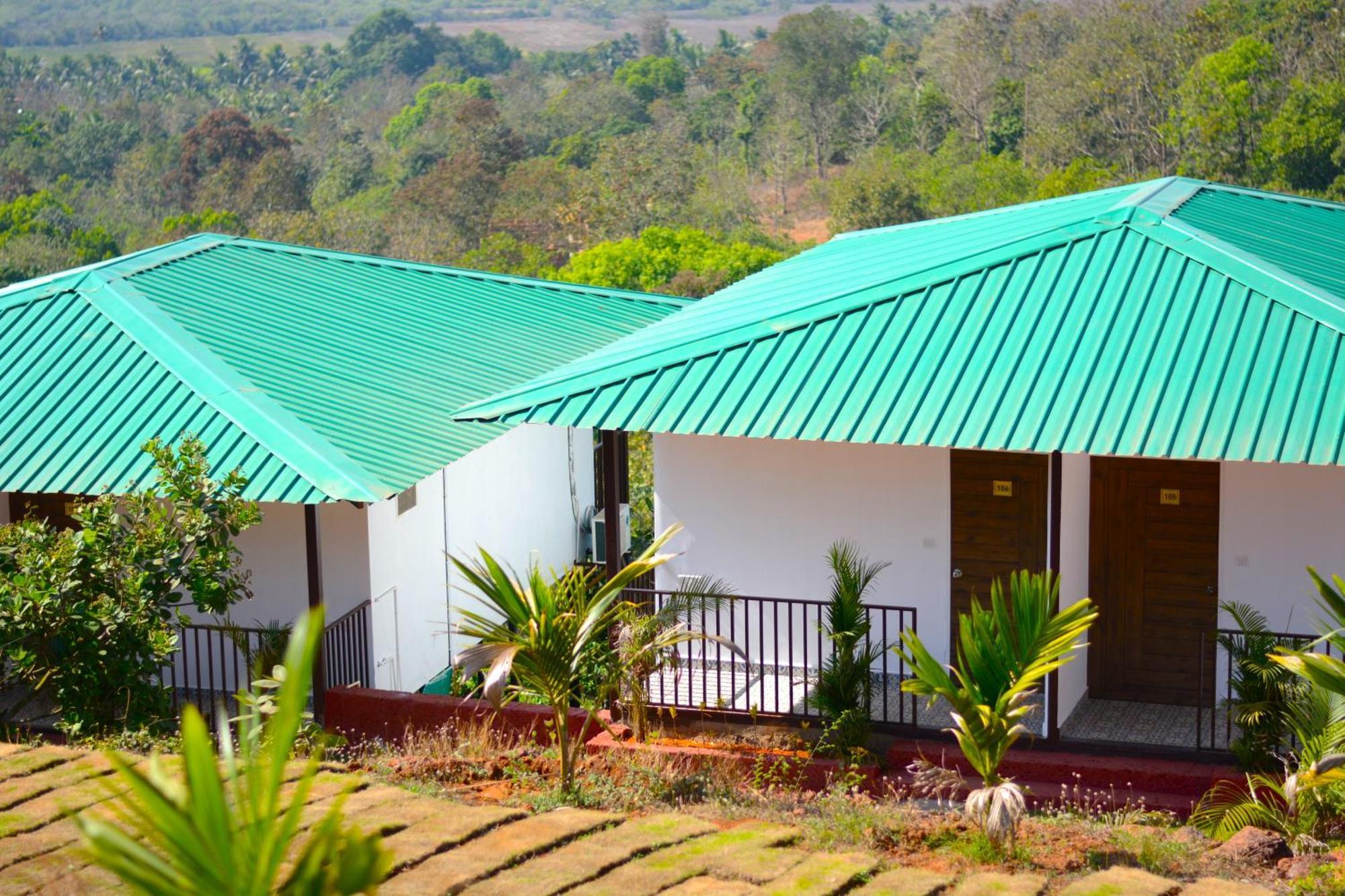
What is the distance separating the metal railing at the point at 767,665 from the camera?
11.1 m

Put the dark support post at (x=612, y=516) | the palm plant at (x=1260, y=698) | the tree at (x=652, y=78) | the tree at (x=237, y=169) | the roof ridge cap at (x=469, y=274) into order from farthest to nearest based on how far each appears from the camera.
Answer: the tree at (x=652, y=78) → the tree at (x=237, y=169) → the roof ridge cap at (x=469, y=274) → the dark support post at (x=612, y=516) → the palm plant at (x=1260, y=698)

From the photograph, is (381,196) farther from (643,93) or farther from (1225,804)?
(1225,804)

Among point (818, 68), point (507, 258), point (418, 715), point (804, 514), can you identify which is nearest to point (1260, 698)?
point (804, 514)

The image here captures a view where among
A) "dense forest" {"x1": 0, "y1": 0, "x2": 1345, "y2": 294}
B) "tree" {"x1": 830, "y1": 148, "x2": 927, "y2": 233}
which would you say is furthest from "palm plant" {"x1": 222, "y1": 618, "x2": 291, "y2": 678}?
"tree" {"x1": 830, "y1": 148, "x2": 927, "y2": 233}

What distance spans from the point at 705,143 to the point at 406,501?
181ft

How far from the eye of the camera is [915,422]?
10484 millimetres

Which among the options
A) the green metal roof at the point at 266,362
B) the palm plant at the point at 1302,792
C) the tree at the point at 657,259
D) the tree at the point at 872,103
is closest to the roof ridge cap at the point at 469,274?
the green metal roof at the point at 266,362

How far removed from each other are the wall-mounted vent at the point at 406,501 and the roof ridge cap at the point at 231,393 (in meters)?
1.11

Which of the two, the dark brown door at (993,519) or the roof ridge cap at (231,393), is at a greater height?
the roof ridge cap at (231,393)

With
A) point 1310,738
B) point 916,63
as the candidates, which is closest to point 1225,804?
point 1310,738

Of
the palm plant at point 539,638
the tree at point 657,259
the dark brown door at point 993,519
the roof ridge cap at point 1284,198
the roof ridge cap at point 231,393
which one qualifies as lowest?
the palm plant at point 539,638

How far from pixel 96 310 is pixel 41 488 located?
2.63 meters

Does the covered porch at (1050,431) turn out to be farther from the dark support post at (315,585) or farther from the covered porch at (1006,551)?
the dark support post at (315,585)

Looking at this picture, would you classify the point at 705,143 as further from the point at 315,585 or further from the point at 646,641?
the point at 646,641
